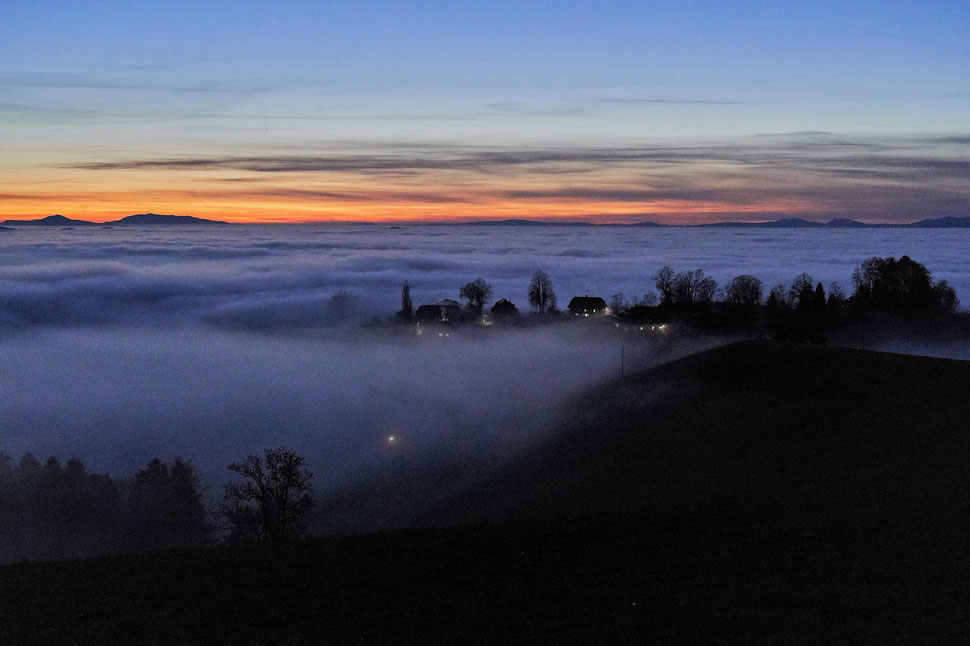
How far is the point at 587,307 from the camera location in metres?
108

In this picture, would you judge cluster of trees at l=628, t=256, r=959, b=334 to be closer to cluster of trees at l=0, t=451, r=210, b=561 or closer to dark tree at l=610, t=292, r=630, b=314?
dark tree at l=610, t=292, r=630, b=314

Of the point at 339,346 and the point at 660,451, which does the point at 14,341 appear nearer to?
the point at 339,346

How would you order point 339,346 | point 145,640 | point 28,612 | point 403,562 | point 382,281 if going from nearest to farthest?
point 145,640 → point 28,612 → point 403,562 → point 339,346 → point 382,281

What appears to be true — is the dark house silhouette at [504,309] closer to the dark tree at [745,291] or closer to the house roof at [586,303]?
the house roof at [586,303]

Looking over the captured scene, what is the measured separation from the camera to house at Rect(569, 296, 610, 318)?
10612cm

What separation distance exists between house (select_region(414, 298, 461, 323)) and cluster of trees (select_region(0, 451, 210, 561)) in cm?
5980

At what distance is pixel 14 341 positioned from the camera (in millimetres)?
124750

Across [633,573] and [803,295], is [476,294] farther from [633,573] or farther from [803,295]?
[633,573]

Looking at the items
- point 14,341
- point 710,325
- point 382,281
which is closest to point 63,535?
point 710,325

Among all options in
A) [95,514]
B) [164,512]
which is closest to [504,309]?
[164,512]

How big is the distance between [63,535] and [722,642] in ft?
121

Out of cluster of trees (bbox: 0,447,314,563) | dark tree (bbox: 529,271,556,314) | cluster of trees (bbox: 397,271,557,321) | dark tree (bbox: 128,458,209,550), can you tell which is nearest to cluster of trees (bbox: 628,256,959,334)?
dark tree (bbox: 529,271,556,314)

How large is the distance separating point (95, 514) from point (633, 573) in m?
33.6

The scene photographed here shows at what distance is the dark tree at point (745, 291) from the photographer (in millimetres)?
105875
